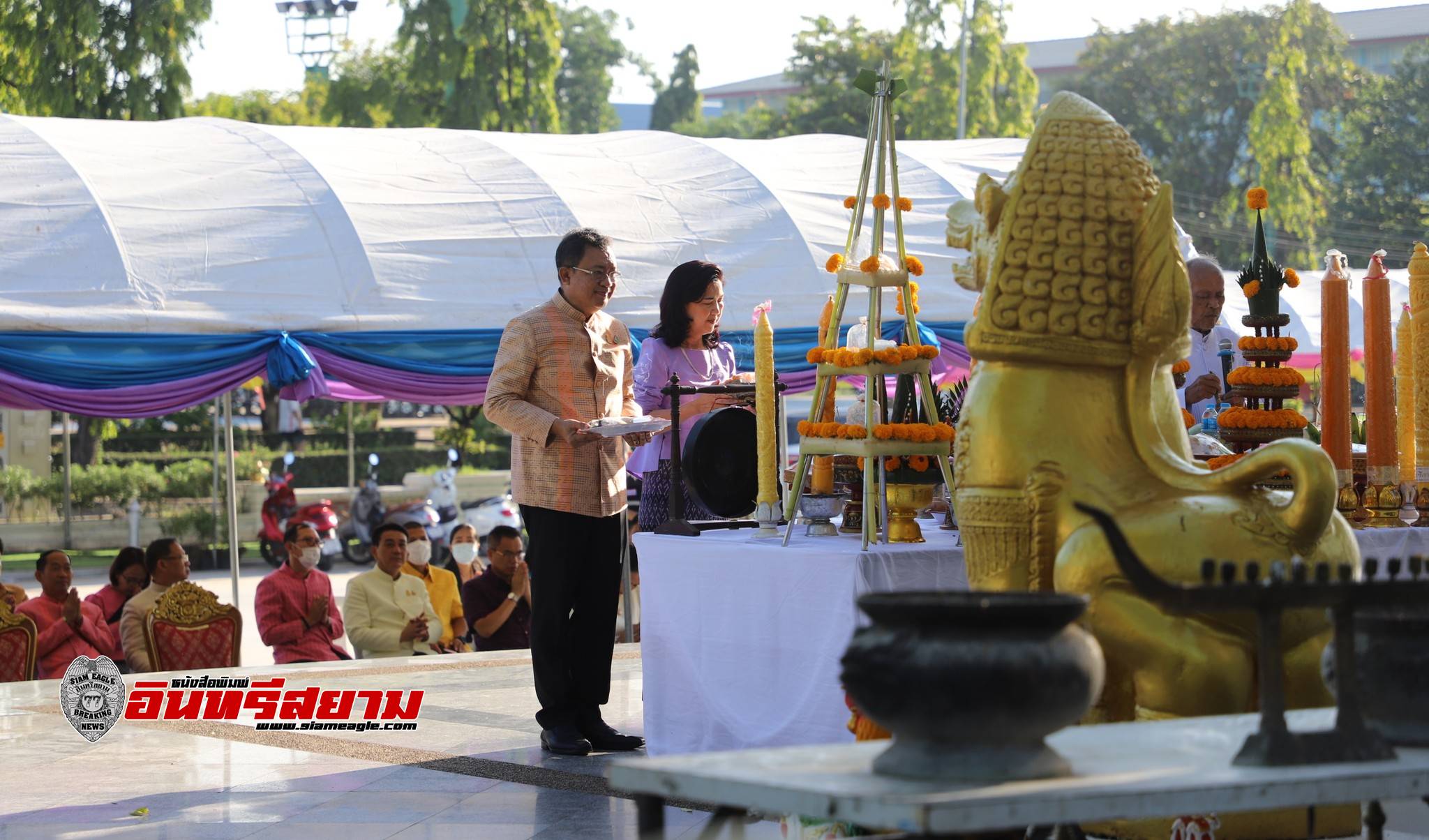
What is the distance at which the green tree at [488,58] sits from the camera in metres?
24.2

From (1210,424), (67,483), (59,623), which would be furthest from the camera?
(67,483)

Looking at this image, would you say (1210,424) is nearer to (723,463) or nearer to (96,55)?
(723,463)

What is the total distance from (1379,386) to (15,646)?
6.33 metres

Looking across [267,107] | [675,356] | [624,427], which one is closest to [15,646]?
[675,356]

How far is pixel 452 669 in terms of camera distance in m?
8.44

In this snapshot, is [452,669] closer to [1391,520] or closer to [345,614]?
[345,614]

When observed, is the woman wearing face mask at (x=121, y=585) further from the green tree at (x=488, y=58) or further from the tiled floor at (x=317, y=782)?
the green tree at (x=488, y=58)

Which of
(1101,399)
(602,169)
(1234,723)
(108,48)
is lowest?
(1234,723)

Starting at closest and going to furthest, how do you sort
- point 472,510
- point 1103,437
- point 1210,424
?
point 1103,437 < point 1210,424 < point 472,510

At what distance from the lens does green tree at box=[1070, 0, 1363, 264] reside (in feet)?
127

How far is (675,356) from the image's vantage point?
21.2 feet

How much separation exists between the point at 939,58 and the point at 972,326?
27655mm

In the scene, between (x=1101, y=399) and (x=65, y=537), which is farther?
(x=65, y=537)

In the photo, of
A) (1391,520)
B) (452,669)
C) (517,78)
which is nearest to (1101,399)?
(1391,520)
